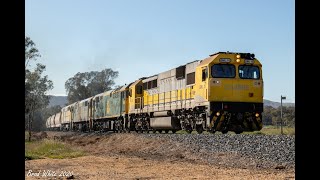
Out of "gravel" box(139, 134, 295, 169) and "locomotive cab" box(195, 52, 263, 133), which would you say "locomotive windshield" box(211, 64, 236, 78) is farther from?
"gravel" box(139, 134, 295, 169)

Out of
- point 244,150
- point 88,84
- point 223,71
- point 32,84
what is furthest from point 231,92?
point 88,84

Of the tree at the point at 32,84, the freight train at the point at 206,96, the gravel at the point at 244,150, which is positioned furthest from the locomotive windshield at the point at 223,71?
the tree at the point at 32,84

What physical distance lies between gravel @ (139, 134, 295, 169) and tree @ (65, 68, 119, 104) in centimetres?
10296

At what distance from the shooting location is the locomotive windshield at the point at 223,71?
20.1 metres

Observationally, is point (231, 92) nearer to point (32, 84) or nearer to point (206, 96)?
point (206, 96)

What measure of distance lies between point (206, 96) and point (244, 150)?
629 centimetres

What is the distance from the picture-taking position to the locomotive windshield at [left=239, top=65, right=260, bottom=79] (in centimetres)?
2043

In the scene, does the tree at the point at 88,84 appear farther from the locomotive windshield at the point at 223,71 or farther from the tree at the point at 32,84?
the locomotive windshield at the point at 223,71

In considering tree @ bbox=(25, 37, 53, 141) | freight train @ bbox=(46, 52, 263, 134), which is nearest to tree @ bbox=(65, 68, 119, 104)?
tree @ bbox=(25, 37, 53, 141)

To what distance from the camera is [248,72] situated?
20625 millimetres

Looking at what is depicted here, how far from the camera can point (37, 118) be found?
345 feet
